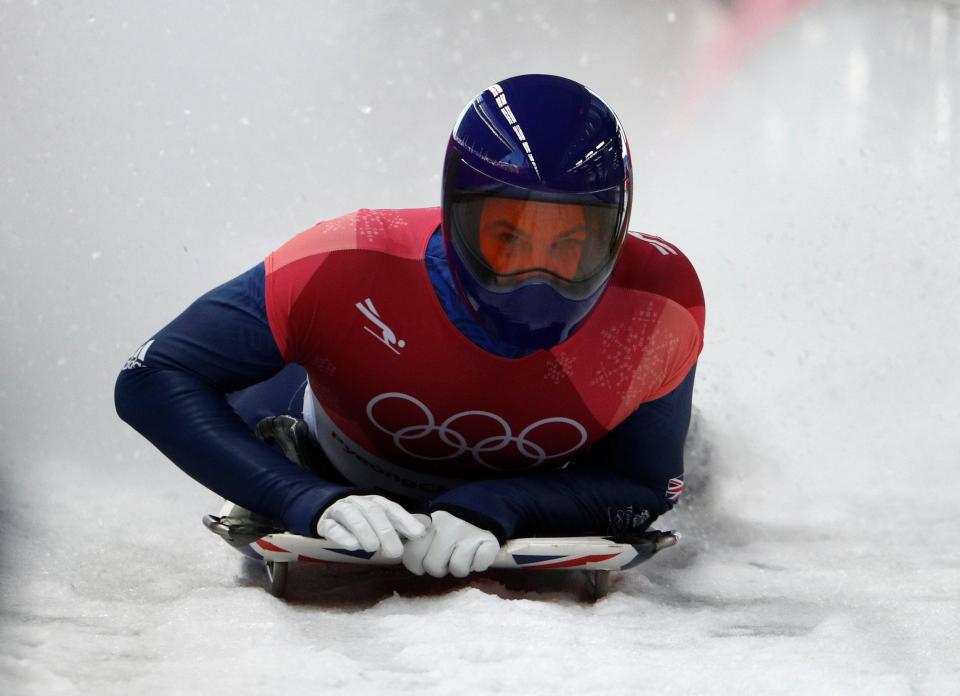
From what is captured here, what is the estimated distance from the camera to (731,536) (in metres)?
3.38

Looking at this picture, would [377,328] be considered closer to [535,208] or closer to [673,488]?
[535,208]

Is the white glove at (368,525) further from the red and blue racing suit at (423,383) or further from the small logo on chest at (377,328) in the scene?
the small logo on chest at (377,328)

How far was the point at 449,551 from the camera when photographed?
7.41 feet

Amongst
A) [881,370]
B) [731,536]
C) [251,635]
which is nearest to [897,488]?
[731,536]

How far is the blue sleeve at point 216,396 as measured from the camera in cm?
235

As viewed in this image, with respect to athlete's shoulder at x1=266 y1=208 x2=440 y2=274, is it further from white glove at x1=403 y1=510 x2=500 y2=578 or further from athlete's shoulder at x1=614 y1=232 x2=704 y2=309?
Result: white glove at x1=403 y1=510 x2=500 y2=578

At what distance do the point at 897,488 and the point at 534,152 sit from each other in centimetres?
226

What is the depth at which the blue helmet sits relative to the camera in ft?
7.38

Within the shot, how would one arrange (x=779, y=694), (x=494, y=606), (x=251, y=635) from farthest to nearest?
(x=494, y=606) → (x=251, y=635) → (x=779, y=694)

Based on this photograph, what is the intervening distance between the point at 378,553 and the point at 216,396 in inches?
18.8

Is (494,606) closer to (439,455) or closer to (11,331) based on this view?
(439,455)

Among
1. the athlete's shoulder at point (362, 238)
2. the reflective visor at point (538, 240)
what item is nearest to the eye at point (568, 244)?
the reflective visor at point (538, 240)

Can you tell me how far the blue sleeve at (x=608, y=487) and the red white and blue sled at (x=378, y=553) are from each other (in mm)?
64

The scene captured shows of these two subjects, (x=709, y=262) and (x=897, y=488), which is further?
(x=709, y=262)
